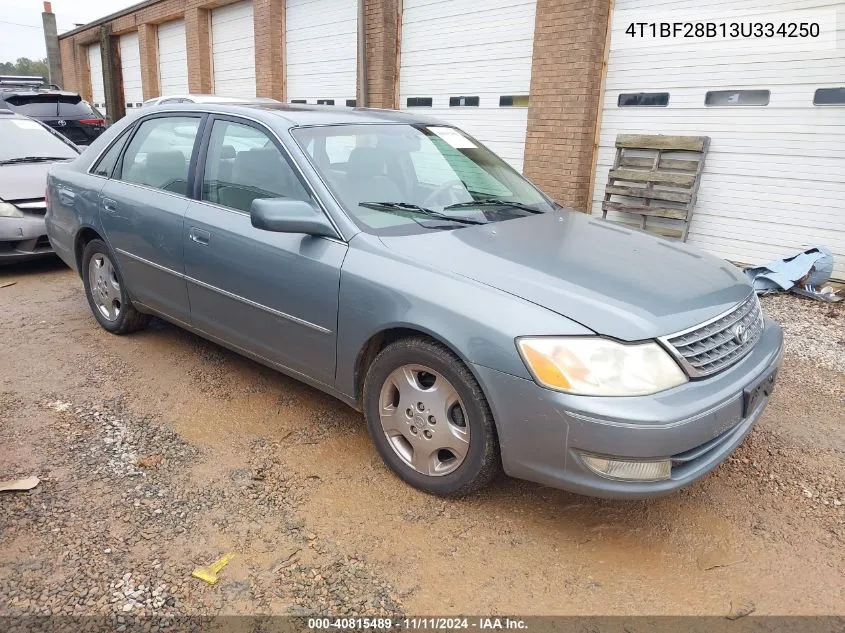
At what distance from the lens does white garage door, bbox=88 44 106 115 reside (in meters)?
21.7

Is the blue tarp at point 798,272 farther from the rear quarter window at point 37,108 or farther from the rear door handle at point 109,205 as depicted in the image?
the rear quarter window at point 37,108

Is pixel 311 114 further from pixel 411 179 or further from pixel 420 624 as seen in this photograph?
pixel 420 624

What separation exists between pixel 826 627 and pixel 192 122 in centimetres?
396

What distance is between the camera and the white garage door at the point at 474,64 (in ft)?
27.5

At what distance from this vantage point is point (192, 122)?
385 centimetres

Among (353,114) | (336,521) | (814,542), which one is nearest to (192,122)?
(353,114)

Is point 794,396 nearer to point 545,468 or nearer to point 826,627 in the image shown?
point 826,627

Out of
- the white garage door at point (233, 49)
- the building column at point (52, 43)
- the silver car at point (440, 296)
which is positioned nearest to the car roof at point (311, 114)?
the silver car at point (440, 296)

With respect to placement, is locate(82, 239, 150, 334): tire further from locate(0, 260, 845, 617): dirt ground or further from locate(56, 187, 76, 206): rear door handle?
locate(0, 260, 845, 617): dirt ground

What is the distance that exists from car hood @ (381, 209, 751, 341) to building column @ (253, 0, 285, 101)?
10748mm

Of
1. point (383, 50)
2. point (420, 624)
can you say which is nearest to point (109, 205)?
point (420, 624)

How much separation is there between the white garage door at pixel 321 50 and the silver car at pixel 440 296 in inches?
293

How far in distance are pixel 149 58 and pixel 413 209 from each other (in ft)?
57.5

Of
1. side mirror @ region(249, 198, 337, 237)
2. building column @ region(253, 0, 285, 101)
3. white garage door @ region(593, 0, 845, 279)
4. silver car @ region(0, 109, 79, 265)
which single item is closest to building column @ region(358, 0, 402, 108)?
building column @ region(253, 0, 285, 101)
